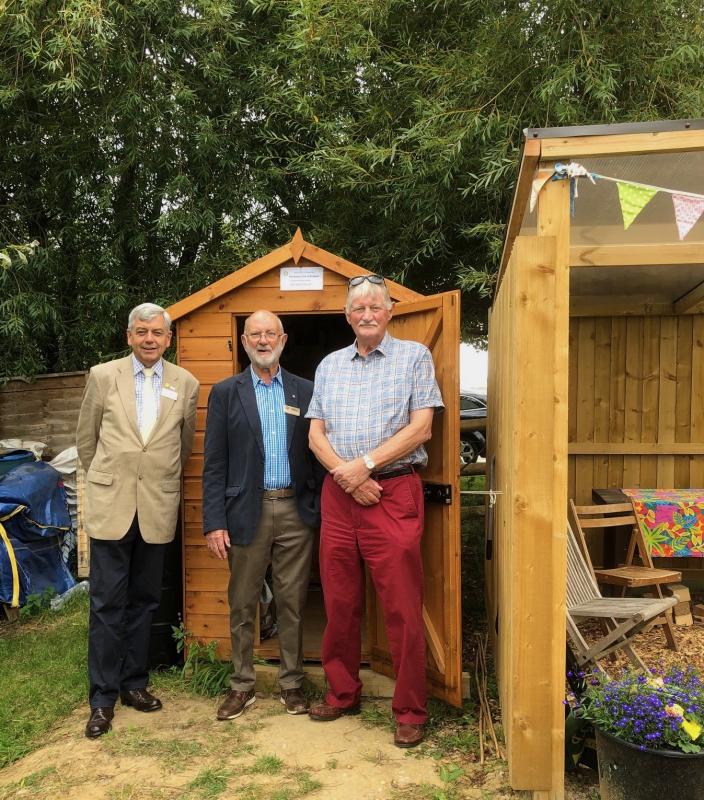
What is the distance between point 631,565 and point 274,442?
343 centimetres

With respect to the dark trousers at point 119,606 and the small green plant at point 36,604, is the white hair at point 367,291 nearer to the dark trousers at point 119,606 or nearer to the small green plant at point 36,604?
the dark trousers at point 119,606

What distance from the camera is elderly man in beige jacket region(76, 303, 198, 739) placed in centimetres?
346

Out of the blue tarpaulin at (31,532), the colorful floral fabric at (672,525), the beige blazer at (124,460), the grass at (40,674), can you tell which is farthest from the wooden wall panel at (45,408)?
the colorful floral fabric at (672,525)

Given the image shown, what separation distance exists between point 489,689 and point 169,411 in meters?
2.46

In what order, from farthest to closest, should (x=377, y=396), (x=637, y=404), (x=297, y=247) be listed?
(x=637, y=404) < (x=297, y=247) < (x=377, y=396)

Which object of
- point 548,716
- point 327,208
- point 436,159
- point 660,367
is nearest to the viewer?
point 548,716

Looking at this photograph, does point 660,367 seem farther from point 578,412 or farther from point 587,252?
point 587,252

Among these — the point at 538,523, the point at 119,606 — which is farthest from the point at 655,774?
the point at 119,606

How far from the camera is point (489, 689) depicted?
4.00 metres

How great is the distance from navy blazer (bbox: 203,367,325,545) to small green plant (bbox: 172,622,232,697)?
101 centimetres

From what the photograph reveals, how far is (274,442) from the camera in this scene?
354cm

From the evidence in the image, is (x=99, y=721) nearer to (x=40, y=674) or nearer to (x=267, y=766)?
(x=267, y=766)

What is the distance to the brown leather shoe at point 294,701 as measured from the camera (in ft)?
11.8

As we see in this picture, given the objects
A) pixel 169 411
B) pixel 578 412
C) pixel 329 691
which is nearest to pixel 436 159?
pixel 578 412
